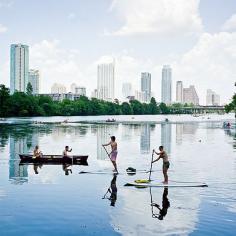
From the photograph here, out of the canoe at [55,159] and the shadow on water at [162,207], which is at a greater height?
the canoe at [55,159]

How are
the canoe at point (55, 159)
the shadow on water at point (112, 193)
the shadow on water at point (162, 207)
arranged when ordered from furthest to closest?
the canoe at point (55, 159), the shadow on water at point (112, 193), the shadow on water at point (162, 207)

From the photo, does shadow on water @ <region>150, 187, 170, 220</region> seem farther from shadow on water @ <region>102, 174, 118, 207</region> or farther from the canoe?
the canoe

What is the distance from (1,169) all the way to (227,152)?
2753 centimetres

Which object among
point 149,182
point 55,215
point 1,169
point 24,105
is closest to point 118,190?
point 149,182

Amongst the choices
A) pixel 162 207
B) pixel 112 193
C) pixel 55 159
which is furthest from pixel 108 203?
pixel 55 159

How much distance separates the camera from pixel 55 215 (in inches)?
785

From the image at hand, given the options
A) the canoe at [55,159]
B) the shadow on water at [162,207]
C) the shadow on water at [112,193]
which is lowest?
the shadow on water at [162,207]

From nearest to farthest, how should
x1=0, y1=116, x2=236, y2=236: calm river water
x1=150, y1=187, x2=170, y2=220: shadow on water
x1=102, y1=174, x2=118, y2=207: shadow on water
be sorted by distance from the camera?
1. x1=0, y1=116, x2=236, y2=236: calm river water
2. x1=150, y1=187, x2=170, y2=220: shadow on water
3. x1=102, y1=174, x2=118, y2=207: shadow on water

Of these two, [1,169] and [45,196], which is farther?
[1,169]

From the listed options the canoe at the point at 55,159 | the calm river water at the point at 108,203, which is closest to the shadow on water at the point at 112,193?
the calm river water at the point at 108,203

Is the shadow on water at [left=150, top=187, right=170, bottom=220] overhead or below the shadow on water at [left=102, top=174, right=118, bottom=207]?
below

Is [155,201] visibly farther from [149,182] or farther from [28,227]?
[28,227]

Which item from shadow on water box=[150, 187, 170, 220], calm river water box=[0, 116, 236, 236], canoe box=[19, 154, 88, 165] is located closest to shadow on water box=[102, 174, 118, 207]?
calm river water box=[0, 116, 236, 236]

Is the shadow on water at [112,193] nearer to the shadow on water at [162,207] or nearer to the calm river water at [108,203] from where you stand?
the calm river water at [108,203]
